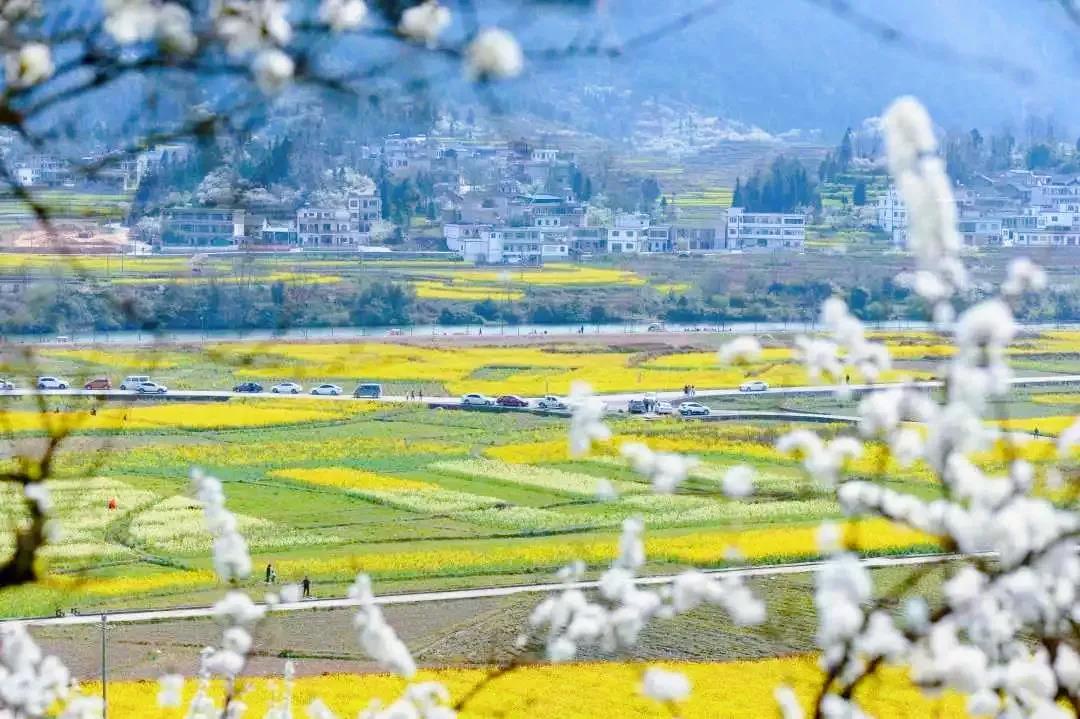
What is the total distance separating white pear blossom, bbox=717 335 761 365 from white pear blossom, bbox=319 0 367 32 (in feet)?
2.24

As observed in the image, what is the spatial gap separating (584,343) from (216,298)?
70.1ft

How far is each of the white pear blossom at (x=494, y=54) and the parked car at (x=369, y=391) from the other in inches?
1191

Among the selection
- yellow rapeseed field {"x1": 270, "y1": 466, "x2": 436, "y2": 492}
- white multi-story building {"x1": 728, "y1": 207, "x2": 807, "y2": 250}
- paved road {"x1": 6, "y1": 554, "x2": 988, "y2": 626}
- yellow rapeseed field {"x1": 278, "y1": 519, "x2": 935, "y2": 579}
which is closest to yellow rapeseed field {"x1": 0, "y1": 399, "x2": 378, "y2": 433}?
yellow rapeseed field {"x1": 270, "y1": 466, "x2": 436, "y2": 492}

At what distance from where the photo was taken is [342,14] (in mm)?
2213

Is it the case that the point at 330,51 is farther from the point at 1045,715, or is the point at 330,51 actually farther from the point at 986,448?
the point at 1045,715

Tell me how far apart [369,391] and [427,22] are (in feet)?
101

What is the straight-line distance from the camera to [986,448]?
2.20 m

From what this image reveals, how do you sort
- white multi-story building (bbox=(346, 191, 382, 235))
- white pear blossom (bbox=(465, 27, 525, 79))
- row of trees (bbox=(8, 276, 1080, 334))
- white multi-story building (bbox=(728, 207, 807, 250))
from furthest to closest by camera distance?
1. white multi-story building (bbox=(728, 207, 807, 250))
2. white multi-story building (bbox=(346, 191, 382, 235))
3. row of trees (bbox=(8, 276, 1080, 334))
4. white pear blossom (bbox=(465, 27, 525, 79))

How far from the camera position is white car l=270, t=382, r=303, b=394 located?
110 feet

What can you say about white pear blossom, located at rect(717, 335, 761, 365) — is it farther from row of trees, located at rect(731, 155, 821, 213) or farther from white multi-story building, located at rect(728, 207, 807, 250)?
row of trees, located at rect(731, 155, 821, 213)

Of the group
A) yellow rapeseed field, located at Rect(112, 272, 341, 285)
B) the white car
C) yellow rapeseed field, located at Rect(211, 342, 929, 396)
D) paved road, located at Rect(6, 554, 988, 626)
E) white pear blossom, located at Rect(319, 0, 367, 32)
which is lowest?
the white car

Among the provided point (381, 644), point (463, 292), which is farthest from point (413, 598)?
point (463, 292)

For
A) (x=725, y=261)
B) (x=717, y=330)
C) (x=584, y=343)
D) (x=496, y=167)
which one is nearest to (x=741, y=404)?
(x=584, y=343)

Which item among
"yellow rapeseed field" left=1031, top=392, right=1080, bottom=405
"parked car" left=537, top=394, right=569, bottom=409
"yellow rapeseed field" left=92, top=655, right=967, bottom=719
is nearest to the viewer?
"yellow rapeseed field" left=92, top=655, right=967, bottom=719
